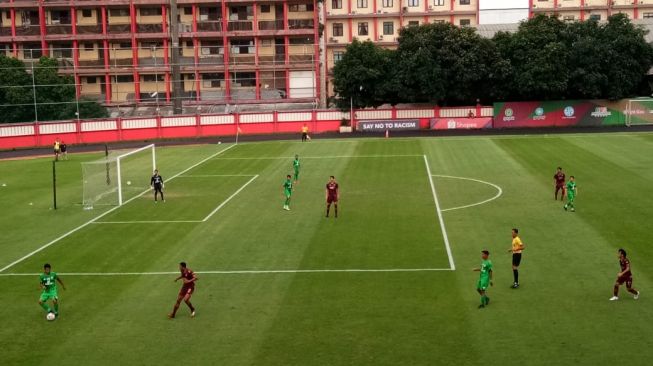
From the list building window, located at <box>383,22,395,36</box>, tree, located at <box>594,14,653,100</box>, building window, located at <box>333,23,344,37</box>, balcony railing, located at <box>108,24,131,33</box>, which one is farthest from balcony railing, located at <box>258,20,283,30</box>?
tree, located at <box>594,14,653,100</box>

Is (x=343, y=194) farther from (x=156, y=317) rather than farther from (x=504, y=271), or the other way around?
(x=156, y=317)

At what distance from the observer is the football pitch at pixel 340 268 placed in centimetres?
2022

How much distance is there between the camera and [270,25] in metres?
98.4

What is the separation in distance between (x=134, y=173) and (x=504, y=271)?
30145 mm

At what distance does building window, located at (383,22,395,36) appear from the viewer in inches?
4274

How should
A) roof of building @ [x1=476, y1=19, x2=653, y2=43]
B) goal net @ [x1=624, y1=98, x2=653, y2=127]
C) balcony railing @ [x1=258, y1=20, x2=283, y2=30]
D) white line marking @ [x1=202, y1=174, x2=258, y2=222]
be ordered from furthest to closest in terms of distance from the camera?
roof of building @ [x1=476, y1=19, x2=653, y2=43] < balcony railing @ [x1=258, y1=20, x2=283, y2=30] < goal net @ [x1=624, y1=98, x2=653, y2=127] < white line marking @ [x1=202, y1=174, x2=258, y2=222]

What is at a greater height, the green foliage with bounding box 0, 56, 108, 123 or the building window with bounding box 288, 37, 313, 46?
the building window with bounding box 288, 37, 313, 46

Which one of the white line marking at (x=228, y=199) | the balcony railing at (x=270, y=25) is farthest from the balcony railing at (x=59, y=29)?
the white line marking at (x=228, y=199)

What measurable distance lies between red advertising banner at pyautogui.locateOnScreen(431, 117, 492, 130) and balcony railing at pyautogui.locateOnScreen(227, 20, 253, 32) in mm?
30474

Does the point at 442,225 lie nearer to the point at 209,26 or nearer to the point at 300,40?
the point at 300,40

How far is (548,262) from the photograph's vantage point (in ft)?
91.5

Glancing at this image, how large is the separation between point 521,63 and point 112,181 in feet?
154

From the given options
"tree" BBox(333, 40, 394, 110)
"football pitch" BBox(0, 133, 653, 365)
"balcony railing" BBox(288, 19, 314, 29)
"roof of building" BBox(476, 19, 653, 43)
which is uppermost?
"balcony railing" BBox(288, 19, 314, 29)

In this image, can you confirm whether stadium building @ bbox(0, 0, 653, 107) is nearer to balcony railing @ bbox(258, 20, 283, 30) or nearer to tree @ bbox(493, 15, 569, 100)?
balcony railing @ bbox(258, 20, 283, 30)
